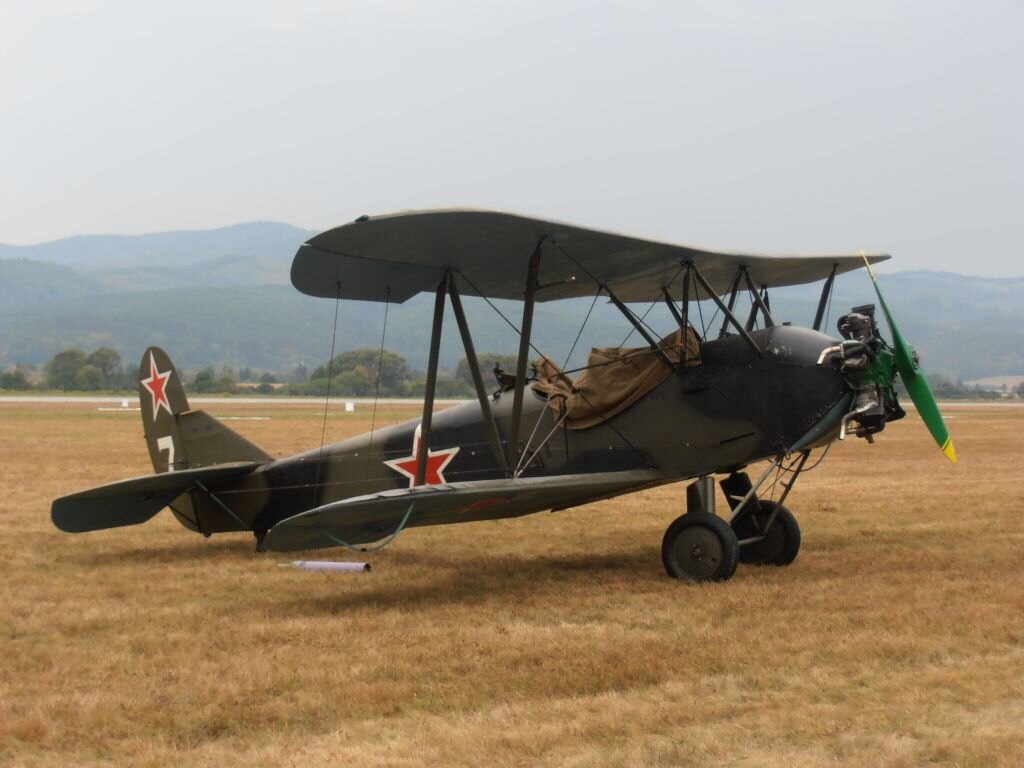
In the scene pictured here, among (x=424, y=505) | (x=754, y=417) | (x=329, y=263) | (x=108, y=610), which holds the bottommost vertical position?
(x=108, y=610)

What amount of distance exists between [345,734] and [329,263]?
4706 millimetres

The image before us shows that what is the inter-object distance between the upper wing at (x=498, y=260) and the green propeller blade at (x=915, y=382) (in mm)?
1535

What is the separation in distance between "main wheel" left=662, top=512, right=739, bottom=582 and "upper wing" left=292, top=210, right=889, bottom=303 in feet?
7.05

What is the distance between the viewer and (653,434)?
8609 mm

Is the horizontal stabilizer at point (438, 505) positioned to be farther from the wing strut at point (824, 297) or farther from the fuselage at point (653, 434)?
the wing strut at point (824, 297)

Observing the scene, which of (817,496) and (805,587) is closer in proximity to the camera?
(805,587)

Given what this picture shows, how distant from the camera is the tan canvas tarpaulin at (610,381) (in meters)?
8.66

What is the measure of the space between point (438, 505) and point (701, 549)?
6.78ft

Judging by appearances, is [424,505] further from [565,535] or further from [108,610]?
[565,535]

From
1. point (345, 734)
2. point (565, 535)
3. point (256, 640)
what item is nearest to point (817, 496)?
point (565, 535)

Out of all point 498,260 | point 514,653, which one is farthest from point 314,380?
point 514,653

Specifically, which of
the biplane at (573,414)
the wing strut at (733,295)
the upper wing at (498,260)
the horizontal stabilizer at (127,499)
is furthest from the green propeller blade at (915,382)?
the horizontal stabilizer at (127,499)

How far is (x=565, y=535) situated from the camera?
11086 millimetres

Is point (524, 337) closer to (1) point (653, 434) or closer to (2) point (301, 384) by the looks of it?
(1) point (653, 434)
